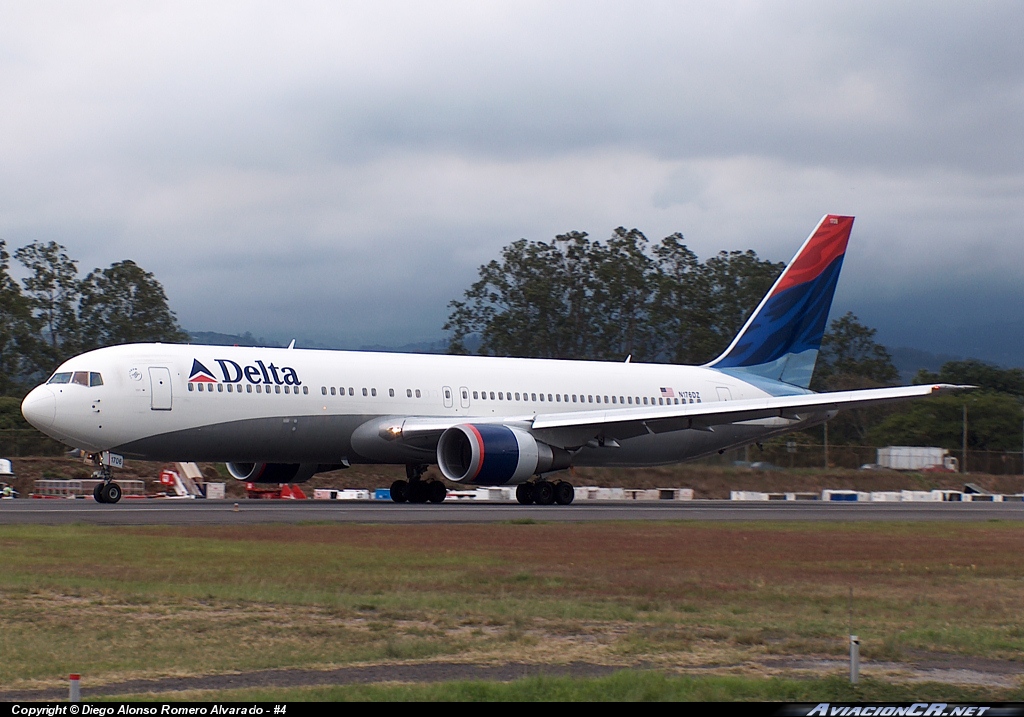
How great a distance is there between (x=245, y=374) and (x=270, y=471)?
4927 mm

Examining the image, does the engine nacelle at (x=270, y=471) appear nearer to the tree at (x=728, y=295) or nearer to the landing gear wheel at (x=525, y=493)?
the landing gear wheel at (x=525, y=493)

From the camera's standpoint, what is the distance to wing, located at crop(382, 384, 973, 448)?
111 feet

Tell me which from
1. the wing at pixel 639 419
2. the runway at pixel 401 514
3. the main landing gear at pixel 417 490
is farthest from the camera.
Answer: the main landing gear at pixel 417 490

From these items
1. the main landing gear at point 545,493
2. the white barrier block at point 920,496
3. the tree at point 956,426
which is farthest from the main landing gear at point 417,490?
the tree at point 956,426

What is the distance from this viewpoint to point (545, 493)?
35.6m

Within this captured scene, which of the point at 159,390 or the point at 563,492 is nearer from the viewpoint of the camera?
the point at 159,390

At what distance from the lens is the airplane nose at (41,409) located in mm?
29688

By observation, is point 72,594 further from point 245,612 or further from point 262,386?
point 262,386

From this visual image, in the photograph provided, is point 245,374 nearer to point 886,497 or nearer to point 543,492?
point 543,492

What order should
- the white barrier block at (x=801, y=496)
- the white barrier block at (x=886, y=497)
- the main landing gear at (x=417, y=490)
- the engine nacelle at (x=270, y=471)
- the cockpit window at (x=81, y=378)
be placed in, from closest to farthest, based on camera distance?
the cockpit window at (x=81, y=378)
the engine nacelle at (x=270, y=471)
the main landing gear at (x=417, y=490)
the white barrier block at (x=801, y=496)
the white barrier block at (x=886, y=497)

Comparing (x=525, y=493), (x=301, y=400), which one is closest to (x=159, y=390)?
(x=301, y=400)

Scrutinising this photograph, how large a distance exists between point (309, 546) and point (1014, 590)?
981 cm

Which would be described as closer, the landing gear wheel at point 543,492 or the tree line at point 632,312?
the landing gear wheel at point 543,492

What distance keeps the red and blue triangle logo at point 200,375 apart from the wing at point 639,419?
15.9ft
